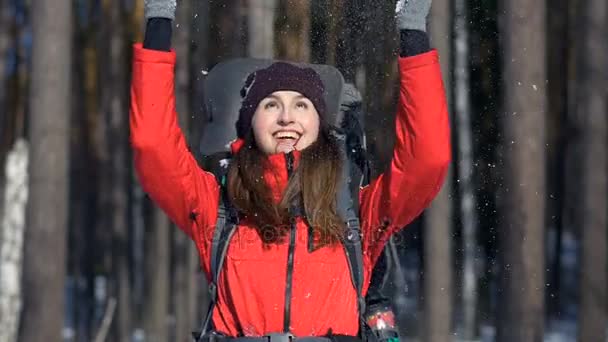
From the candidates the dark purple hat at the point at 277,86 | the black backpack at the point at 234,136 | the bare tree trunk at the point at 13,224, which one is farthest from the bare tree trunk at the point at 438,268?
the dark purple hat at the point at 277,86

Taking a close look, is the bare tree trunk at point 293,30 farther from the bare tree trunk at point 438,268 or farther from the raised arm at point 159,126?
the bare tree trunk at point 438,268

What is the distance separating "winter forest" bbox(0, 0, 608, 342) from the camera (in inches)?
241

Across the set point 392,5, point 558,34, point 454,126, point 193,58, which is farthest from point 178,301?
point 392,5

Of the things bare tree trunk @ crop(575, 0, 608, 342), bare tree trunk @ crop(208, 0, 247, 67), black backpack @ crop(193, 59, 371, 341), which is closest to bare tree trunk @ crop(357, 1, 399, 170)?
bare tree trunk @ crop(208, 0, 247, 67)

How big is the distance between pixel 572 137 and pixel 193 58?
28.8 feet

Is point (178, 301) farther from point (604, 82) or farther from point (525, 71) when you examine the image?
point (525, 71)

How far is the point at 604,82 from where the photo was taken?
13.4 metres

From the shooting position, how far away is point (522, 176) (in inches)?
351

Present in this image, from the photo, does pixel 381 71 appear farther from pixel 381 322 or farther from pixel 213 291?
pixel 213 291

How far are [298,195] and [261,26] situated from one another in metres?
4.79

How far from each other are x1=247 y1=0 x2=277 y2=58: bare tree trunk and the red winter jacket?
3.84 metres

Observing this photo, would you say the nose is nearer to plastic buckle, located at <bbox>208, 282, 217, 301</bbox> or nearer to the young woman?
the young woman

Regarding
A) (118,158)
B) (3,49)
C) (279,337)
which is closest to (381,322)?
(279,337)

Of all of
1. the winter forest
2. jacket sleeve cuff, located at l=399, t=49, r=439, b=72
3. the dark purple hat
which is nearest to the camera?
jacket sleeve cuff, located at l=399, t=49, r=439, b=72
